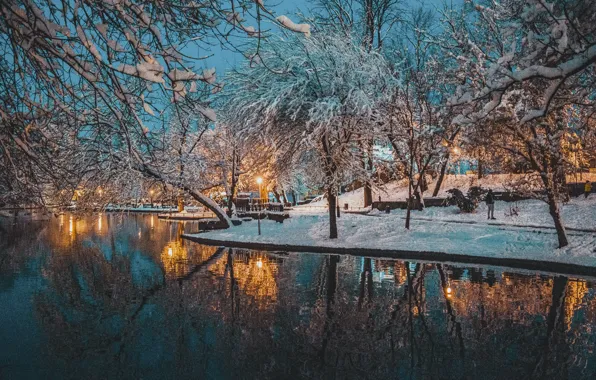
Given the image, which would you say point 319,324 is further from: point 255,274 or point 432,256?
point 432,256

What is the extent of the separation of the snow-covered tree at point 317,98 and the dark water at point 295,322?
249 inches

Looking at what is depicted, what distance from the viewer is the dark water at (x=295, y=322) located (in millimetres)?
6164

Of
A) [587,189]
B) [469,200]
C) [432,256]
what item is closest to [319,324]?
[432,256]

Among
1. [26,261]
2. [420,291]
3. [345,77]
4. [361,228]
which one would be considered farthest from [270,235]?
[420,291]

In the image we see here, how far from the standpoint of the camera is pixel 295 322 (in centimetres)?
838

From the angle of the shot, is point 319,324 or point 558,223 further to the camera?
point 558,223

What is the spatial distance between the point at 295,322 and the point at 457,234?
13.6 metres

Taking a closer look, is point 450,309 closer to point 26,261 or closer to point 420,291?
point 420,291

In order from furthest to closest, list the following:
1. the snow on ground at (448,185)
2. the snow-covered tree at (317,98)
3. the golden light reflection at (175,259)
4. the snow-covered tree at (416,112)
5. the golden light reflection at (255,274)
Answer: the snow on ground at (448,185), the snow-covered tree at (416,112), the snow-covered tree at (317,98), the golden light reflection at (175,259), the golden light reflection at (255,274)

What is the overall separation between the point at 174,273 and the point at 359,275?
6.03 meters

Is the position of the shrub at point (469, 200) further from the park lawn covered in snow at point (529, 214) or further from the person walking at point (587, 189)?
the person walking at point (587, 189)

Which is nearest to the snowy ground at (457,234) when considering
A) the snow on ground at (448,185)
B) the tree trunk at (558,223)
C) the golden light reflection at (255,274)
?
the tree trunk at (558,223)

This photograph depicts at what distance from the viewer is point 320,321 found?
845cm

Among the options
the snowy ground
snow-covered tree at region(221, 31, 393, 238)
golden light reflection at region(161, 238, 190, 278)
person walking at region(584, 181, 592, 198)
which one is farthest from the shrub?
golden light reflection at region(161, 238, 190, 278)
